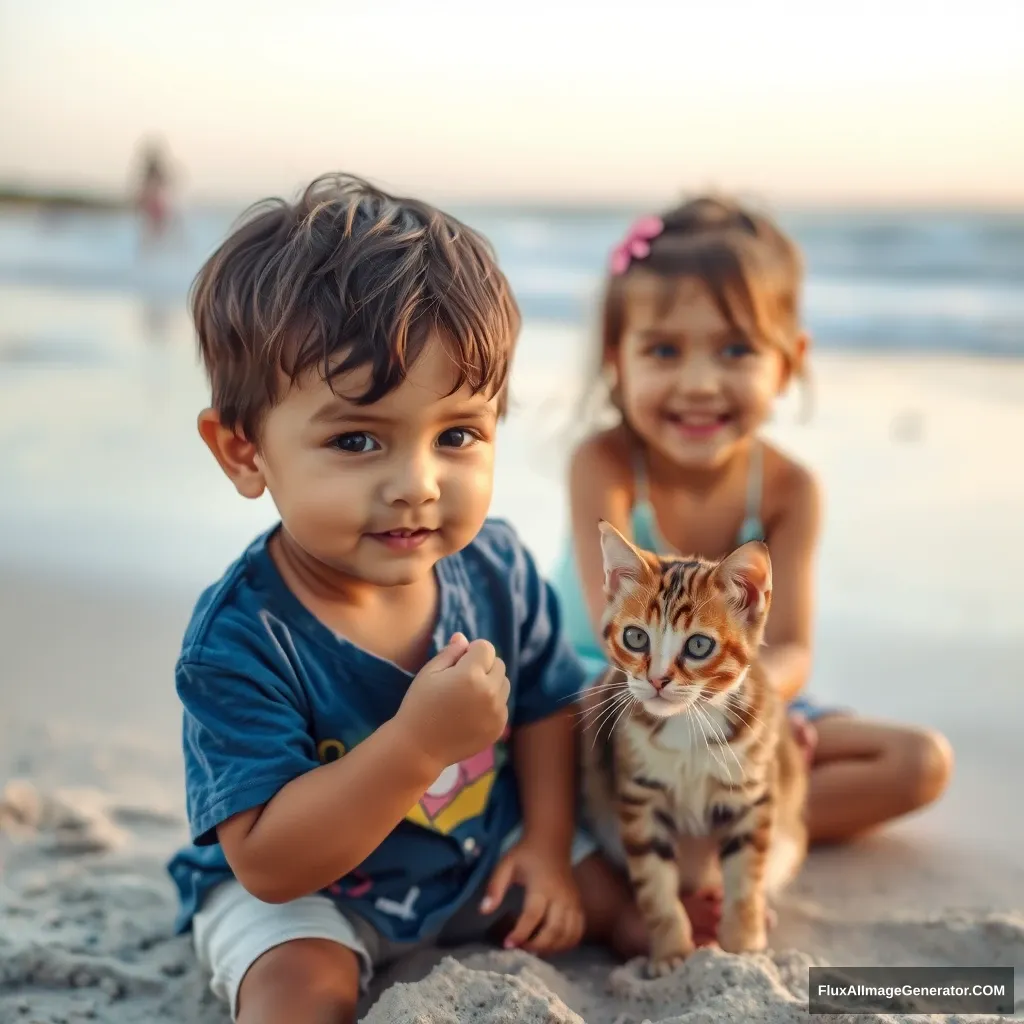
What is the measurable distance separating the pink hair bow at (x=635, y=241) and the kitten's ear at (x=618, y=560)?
3.68 ft

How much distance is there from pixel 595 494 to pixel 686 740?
87cm

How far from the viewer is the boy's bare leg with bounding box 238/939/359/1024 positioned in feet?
5.52

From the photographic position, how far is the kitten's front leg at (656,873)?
1842 mm

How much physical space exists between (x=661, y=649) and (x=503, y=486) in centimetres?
282

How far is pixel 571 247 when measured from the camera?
11.1m

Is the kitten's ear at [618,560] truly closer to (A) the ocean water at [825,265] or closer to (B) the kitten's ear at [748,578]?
(B) the kitten's ear at [748,578]

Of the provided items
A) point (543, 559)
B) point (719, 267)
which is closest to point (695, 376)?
point (719, 267)

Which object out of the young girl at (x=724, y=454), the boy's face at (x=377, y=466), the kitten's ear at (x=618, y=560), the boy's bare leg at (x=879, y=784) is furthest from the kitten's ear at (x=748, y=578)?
the boy's bare leg at (x=879, y=784)

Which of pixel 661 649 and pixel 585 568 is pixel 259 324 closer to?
pixel 661 649

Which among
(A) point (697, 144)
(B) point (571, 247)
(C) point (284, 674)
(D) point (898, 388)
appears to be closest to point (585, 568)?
(C) point (284, 674)

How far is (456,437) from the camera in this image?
1.71 m

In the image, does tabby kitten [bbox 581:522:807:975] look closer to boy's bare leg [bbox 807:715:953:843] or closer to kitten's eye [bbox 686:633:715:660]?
kitten's eye [bbox 686:633:715:660]

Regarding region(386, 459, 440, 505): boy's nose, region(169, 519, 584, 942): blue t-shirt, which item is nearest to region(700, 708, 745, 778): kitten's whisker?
region(169, 519, 584, 942): blue t-shirt

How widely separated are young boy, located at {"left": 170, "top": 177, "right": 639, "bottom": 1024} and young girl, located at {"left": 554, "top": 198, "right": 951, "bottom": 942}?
62 cm
